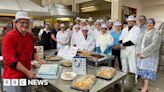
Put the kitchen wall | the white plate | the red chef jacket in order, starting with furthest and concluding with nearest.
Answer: the kitchen wall, the white plate, the red chef jacket

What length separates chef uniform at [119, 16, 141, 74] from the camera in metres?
2.97

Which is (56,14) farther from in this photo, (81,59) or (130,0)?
(81,59)

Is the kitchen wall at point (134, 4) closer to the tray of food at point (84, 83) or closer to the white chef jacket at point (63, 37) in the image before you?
the white chef jacket at point (63, 37)

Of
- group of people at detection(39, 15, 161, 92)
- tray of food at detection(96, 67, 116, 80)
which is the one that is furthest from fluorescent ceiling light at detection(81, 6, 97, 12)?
tray of food at detection(96, 67, 116, 80)

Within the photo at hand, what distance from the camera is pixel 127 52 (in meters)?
3.08

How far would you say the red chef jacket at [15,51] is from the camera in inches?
54.2

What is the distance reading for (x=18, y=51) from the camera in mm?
1450

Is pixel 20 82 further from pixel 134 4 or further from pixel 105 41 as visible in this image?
pixel 134 4

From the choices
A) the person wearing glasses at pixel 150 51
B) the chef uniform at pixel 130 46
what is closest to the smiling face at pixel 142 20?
the chef uniform at pixel 130 46

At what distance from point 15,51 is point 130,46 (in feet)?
7.28

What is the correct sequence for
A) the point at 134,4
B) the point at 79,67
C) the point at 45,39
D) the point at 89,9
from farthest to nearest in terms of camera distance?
the point at 89,9 < the point at 134,4 < the point at 45,39 < the point at 79,67

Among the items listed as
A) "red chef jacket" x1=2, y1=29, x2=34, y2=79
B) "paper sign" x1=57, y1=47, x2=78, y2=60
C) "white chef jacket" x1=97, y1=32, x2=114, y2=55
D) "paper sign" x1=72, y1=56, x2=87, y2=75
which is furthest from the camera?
"white chef jacket" x1=97, y1=32, x2=114, y2=55

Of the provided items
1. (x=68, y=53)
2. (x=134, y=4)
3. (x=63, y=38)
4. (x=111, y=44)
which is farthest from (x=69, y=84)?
(x=134, y=4)

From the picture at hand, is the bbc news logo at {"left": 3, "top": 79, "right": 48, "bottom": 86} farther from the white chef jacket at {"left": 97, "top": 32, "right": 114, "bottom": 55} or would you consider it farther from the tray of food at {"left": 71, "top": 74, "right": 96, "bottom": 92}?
the white chef jacket at {"left": 97, "top": 32, "right": 114, "bottom": 55}
